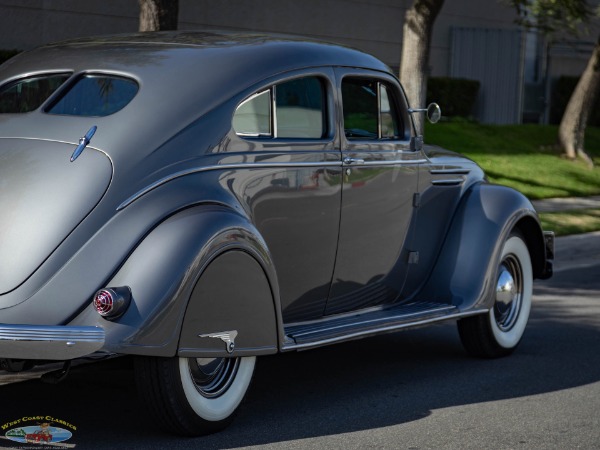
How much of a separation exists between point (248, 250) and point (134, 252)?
59 centimetres

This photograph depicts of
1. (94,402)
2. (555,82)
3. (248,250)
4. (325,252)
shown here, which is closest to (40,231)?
(248,250)

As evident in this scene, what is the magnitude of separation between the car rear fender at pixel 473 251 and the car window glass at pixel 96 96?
2.49 metres

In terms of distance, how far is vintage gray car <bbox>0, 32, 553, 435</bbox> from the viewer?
5.02 metres

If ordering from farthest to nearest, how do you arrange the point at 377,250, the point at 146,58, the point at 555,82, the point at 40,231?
the point at 555,82, the point at 377,250, the point at 146,58, the point at 40,231

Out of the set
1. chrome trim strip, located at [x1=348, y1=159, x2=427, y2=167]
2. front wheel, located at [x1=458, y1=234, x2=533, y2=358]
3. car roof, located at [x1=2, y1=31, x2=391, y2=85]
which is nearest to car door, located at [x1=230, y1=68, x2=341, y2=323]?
car roof, located at [x1=2, y1=31, x2=391, y2=85]

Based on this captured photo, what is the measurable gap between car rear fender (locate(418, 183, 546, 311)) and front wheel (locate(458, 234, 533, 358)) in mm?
163

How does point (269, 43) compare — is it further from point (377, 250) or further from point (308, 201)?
point (377, 250)

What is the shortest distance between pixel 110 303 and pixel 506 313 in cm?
364

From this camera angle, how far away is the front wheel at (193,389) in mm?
5145

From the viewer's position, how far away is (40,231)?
5074mm

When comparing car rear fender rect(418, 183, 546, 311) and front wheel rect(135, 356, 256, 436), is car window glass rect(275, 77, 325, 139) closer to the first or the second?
front wheel rect(135, 356, 256, 436)

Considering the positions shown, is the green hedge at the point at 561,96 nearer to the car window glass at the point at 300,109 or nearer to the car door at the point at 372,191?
the car door at the point at 372,191

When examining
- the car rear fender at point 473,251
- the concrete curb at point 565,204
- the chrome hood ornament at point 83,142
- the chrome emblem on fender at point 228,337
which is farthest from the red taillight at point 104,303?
the concrete curb at point 565,204

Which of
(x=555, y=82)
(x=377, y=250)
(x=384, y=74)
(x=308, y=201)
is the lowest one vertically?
(x=555, y=82)
